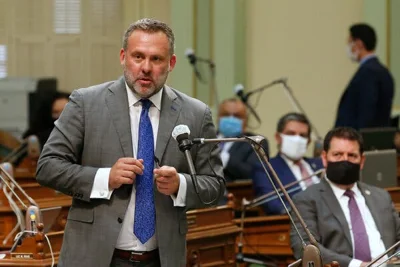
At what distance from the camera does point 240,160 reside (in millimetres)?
8414

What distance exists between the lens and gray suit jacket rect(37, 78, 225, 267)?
363 centimetres

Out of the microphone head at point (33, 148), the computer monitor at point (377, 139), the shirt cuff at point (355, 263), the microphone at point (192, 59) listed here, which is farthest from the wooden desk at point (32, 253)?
the microphone at point (192, 59)

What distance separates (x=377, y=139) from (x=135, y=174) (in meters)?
4.07

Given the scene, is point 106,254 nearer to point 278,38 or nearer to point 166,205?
point 166,205

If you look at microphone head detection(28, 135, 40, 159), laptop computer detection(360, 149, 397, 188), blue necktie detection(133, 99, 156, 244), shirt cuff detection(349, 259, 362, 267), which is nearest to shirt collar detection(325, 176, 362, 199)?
shirt cuff detection(349, 259, 362, 267)

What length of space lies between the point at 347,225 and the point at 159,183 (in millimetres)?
1963

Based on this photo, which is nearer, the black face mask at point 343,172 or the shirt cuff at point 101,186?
the shirt cuff at point 101,186

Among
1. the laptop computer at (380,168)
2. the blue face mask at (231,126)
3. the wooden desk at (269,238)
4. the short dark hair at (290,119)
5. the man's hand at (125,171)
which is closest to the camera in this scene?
the man's hand at (125,171)

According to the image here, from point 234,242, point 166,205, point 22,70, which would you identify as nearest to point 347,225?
point 234,242

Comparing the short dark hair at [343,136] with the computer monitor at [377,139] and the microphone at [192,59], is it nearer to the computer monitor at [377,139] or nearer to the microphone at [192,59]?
the computer monitor at [377,139]

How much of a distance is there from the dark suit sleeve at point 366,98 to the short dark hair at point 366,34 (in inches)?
8.8

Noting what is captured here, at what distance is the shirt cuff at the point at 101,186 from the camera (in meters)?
3.60

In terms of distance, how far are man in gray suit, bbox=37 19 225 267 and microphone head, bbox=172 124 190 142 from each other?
0.32 feet

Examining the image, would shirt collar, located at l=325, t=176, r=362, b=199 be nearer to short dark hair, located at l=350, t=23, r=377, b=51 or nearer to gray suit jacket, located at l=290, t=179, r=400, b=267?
gray suit jacket, located at l=290, t=179, r=400, b=267
